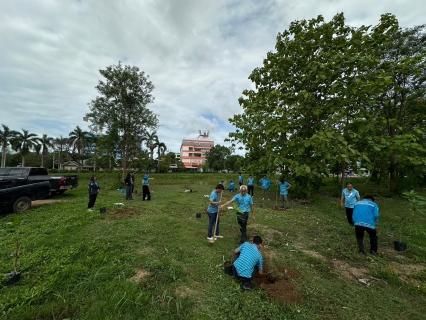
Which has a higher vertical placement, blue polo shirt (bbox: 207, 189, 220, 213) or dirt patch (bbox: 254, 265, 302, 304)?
blue polo shirt (bbox: 207, 189, 220, 213)

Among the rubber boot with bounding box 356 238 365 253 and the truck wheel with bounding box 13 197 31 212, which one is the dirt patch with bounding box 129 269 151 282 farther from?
the truck wheel with bounding box 13 197 31 212

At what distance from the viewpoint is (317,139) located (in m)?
7.99

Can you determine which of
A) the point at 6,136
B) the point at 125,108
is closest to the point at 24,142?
the point at 6,136

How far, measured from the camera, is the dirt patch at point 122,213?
732cm

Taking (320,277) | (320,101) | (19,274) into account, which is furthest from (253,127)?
(19,274)

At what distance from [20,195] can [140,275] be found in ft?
27.0

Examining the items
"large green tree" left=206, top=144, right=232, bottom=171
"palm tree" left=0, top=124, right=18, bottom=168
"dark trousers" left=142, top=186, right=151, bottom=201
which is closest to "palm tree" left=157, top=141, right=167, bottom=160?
"large green tree" left=206, top=144, right=232, bottom=171

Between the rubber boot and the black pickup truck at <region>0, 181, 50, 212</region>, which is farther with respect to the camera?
the black pickup truck at <region>0, 181, 50, 212</region>

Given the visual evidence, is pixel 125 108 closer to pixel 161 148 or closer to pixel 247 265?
pixel 247 265

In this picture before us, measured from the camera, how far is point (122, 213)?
7.94m

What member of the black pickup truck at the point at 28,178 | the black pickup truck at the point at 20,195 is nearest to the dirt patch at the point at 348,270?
the black pickup truck at the point at 20,195

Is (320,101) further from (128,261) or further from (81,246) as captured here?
(81,246)

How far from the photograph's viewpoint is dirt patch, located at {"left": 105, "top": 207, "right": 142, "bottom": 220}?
288 inches

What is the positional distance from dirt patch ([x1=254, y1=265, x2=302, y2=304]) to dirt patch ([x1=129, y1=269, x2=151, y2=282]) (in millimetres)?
2099
